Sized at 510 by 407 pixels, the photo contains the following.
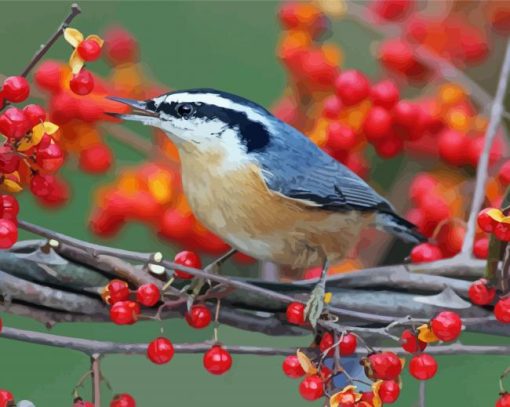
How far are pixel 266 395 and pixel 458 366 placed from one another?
202 mm

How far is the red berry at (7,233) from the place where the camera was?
0.49 m

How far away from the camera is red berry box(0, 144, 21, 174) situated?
19.3 inches

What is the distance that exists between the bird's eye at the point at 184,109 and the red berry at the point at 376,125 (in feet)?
0.91

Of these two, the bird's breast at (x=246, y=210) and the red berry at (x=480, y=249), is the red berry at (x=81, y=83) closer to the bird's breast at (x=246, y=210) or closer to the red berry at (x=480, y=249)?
the bird's breast at (x=246, y=210)

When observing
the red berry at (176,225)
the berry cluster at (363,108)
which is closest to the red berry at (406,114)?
the berry cluster at (363,108)

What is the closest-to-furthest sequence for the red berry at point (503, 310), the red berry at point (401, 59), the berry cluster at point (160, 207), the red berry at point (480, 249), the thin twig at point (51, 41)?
the thin twig at point (51, 41)
the red berry at point (503, 310)
the red berry at point (480, 249)
the berry cluster at point (160, 207)
the red berry at point (401, 59)

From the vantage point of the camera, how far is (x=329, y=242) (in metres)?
0.65

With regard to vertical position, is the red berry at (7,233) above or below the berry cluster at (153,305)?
above

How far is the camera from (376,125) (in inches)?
31.6

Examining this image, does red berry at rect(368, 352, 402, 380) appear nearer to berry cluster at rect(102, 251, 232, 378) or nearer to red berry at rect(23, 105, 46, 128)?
berry cluster at rect(102, 251, 232, 378)

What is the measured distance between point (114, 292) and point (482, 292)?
24 centimetres

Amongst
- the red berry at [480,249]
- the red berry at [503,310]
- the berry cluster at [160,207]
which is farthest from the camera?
the berry cluster at [160,207]

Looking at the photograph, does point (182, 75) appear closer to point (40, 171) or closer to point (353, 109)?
point (353, 109)

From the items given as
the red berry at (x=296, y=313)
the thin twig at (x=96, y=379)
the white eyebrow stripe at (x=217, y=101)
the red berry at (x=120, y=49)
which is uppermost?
the red berry at (x=120, y=49)
